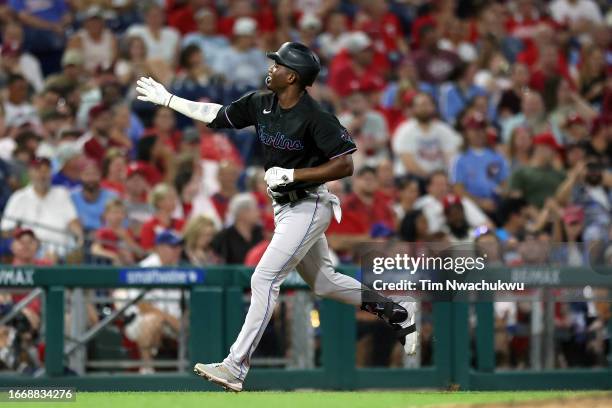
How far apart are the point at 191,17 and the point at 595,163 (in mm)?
5052

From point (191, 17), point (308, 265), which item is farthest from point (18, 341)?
point (191, 17)

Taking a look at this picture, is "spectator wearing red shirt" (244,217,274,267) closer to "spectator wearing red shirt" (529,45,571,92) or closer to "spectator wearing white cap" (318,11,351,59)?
"spectator wearing white cap" (318,11,351,59)

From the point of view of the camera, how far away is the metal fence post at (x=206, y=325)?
9.62 meters

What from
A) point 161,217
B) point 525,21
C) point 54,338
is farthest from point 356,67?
point 54,338

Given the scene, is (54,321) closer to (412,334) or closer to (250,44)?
(412,334)

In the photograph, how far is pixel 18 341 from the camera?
9.67m

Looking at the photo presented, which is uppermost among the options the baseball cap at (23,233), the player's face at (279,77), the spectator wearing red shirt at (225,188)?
the spectator wearing red shirt at (225,188)

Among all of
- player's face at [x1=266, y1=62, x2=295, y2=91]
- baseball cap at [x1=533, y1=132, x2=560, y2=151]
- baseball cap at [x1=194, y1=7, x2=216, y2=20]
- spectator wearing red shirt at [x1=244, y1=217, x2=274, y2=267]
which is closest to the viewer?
player's face at [x1=266, y1=62, x2=295, y2=91]

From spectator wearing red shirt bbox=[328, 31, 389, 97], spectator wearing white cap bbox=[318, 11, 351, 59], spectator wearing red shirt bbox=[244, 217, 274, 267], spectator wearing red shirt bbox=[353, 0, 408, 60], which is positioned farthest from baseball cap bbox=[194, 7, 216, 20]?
spectator wearing red shirt bbox=[244, 217, 274, 267]

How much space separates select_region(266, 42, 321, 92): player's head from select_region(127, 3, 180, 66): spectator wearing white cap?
7132 millimetres

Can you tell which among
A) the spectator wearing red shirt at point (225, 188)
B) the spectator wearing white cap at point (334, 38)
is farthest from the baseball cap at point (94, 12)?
the spectator wearing red shirt at point (225, 188)

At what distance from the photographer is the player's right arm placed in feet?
26.3

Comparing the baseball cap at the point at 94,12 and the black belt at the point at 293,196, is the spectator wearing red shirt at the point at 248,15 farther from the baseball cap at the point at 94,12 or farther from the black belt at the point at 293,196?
the black belt at the point at 293,196

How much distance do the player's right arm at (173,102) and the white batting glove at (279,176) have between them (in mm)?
701
